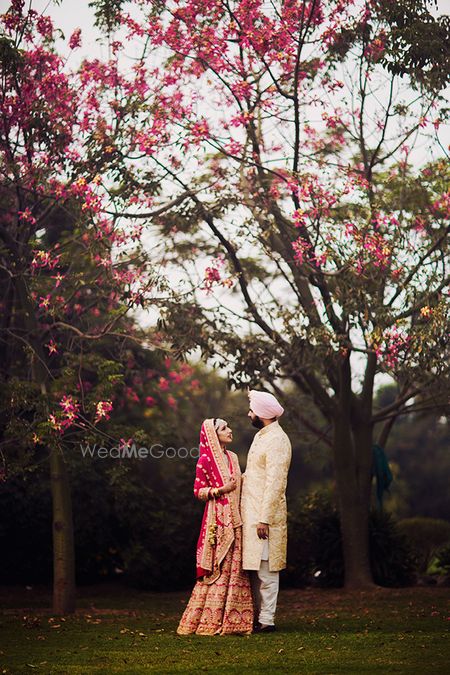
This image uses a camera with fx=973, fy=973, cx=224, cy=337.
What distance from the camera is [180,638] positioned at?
7.88 m

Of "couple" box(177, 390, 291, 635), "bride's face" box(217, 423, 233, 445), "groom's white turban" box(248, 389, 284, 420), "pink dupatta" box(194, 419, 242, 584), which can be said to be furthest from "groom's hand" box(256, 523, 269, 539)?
"groom's white turban" box(248, 389, 284, 420)

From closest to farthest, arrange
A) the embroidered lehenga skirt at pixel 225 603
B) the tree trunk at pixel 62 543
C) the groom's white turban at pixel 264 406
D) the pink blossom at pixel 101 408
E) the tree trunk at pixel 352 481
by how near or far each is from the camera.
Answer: the embroidered lehenga skirt at pixel 225 603 < the groom's white turban at pixel 264 406 < the pink blossom at pixel 101 408 < the tree trunk at pixel 62 543 < the tree trunk at pixel 352 481

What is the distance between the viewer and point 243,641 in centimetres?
754

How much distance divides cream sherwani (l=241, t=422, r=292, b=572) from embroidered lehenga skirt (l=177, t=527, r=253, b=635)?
113mm

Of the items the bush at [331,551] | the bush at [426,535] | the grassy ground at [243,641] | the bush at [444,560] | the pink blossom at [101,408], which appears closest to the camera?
the grassy ground at [243,641]

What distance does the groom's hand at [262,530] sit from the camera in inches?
312

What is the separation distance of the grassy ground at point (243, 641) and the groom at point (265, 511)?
1.19 feet

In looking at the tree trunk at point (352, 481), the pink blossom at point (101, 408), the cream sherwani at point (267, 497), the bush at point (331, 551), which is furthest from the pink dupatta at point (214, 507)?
the bush at point (331, 551)

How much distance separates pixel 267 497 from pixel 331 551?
6641 millimetres

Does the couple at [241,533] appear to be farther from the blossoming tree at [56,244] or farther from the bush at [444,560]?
the bush at [444,560]

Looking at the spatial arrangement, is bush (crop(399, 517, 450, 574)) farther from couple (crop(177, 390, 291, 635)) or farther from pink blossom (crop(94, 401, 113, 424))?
couple (crop(177, 390, 291, 635))

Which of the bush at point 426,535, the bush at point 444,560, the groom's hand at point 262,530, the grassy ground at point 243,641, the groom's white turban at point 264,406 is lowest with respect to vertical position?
the grassy ground at point 243,641

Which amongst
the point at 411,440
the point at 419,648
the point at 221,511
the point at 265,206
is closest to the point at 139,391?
the point at 265,206

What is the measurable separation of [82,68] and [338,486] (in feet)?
21.5
